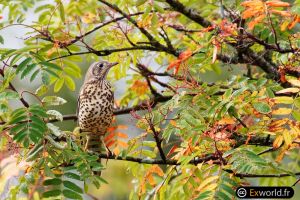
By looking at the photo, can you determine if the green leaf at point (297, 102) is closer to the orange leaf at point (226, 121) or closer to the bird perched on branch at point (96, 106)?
the orange leaf at point (226, 121)

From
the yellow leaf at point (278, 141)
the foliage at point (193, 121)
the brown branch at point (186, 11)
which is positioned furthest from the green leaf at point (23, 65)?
the brown branch at point (186, 11)

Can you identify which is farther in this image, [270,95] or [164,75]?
[164,75]

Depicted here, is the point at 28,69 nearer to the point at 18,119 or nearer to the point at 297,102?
the point at 18,119

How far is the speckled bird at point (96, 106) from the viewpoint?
19.8 ft

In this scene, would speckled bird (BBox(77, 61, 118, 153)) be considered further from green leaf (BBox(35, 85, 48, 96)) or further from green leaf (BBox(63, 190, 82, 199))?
green leaf (BBox(63, 190, 82, 199))

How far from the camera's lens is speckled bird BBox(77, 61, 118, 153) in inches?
237

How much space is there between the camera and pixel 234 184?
3676 millimetres

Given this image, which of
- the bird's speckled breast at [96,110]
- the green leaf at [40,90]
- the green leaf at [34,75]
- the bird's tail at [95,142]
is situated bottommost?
the bird's tail at [95,142]

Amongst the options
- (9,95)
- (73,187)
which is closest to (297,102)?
(73,187)

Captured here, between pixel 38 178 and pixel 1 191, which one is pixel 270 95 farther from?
pixel 1 191

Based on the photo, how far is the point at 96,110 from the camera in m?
6.02

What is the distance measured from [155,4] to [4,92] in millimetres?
1378

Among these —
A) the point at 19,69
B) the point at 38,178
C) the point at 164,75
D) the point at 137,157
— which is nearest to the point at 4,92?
the point at 19,69

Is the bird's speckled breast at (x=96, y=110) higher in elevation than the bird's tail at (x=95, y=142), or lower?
higher
